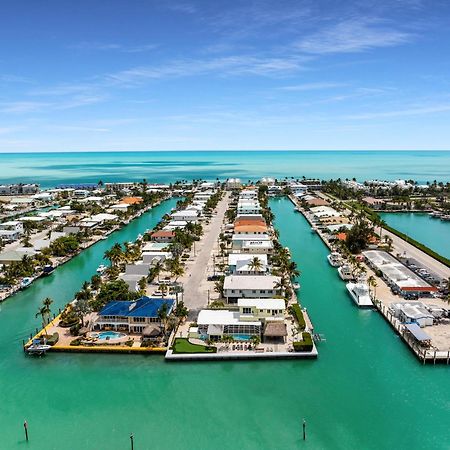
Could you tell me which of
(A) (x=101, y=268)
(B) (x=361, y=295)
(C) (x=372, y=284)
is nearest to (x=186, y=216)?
(A) (x=101, y=268)

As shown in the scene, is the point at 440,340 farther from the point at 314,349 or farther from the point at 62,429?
the point at 62,429

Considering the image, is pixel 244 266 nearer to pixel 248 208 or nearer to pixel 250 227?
pixel 250 227

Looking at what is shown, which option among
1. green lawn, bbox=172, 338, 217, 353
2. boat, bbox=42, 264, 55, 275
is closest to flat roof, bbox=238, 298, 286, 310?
green lawn, bbox=172, 338, 217, 353

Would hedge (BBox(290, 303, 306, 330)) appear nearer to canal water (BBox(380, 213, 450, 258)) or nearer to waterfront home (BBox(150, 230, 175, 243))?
waterfront home (BBox(150, 230, 175, 243))

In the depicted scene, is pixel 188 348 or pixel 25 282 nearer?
pixel 188 348

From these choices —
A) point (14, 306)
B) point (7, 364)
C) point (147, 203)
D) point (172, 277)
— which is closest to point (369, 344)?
point (172, 277)
